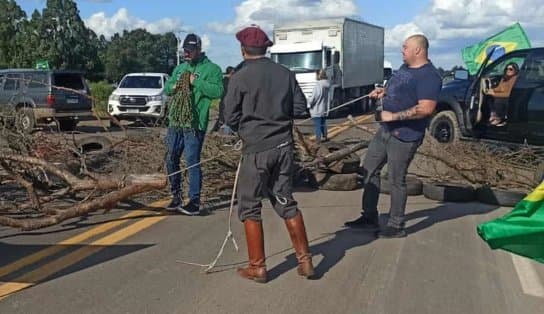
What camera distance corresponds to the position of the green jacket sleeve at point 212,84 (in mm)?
7176

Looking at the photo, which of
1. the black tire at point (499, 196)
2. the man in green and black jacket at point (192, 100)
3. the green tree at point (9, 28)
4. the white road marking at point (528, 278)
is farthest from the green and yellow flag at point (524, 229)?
the green tree at point (9, 28)

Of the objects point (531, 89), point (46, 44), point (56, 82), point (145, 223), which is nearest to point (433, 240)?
point (145, 223)

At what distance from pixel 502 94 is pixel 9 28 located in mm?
57496

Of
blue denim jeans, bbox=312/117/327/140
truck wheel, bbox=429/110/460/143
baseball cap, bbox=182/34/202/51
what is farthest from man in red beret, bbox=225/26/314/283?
blue denim jeans, bbox=312/117/327/140

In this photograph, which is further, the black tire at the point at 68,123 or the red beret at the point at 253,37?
the black tire at the point at 68,123

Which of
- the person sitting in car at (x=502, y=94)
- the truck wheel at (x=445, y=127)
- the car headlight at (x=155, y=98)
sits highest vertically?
the person sitting in car at (x=502, y=94)

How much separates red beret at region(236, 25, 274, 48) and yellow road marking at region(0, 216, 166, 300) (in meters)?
2.28

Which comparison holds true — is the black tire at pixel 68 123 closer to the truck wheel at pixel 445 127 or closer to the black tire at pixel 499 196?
the truck wheel at pixel 445 127

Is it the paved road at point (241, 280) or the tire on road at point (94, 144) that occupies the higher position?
the tire on road at point (94, 144)

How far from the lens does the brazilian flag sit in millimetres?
15942

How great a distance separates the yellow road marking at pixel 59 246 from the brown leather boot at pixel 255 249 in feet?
6.09

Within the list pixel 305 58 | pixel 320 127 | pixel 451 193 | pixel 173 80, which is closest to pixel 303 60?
pixel 305 58

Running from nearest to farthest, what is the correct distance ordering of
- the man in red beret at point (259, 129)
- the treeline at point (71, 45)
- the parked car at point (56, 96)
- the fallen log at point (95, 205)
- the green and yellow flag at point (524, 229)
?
the green and yellow flag at point (524, 229), the man in red beret at point (259, 129), the fallen log at point (95, 205), the parked car at point (56, 96), the treeline at point (71, 45)

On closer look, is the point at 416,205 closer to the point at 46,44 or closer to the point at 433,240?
the point at 433,240
